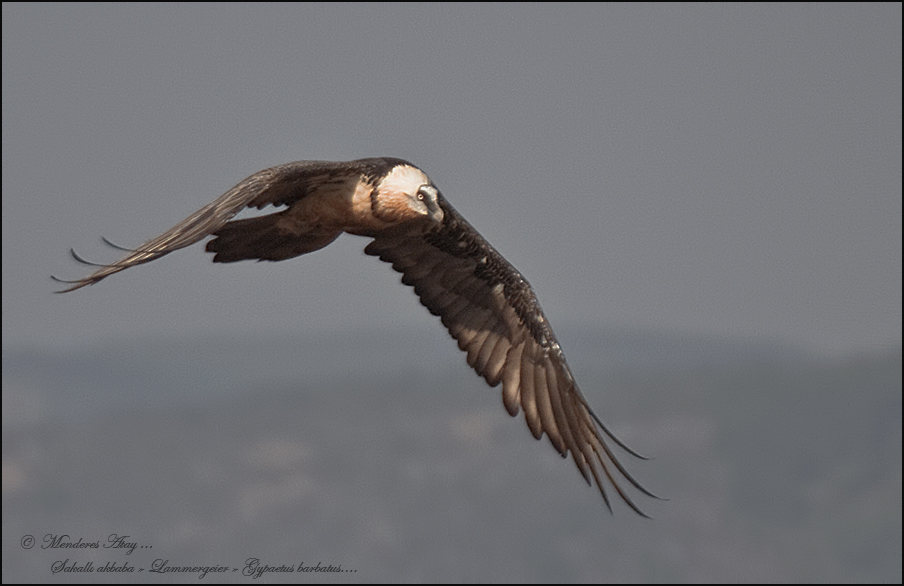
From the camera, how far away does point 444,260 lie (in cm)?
1312

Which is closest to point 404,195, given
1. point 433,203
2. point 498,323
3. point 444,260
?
point 433,203

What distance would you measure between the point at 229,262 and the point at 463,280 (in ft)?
8.93

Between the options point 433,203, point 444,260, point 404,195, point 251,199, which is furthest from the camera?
point 444,260

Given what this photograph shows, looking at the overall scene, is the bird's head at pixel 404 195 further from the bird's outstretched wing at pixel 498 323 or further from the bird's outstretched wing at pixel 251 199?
the bird's outstretched wing at pixel 498 323

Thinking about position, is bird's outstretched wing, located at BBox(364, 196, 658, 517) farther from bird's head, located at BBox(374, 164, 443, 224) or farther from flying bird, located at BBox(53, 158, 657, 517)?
bird's head, located at BBox(374, 164, 443, 224)

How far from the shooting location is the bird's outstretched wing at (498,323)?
1272cm

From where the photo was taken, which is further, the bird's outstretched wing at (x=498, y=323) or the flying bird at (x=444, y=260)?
the bird's outstretched wing at (x=498, y=323)

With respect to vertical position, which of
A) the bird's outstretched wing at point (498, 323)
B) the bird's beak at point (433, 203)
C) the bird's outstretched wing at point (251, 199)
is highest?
the bird's outstretched wing at point (251, 199)

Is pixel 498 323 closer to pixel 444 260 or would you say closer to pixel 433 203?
pixel 444 260

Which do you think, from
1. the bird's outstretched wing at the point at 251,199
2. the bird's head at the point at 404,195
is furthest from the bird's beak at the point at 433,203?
the bird's outstretched wing at the point at 251,199

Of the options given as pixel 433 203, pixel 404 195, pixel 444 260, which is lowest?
pixel 444 260

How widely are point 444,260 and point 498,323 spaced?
828 millimetres

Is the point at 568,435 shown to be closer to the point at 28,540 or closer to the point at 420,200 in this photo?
the point at 420,200

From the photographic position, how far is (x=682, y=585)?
359ft
